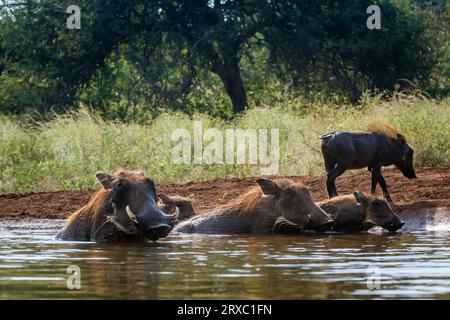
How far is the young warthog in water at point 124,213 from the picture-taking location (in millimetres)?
9320

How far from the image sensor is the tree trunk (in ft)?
94.9

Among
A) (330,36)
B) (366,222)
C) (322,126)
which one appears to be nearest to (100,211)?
(366,222)

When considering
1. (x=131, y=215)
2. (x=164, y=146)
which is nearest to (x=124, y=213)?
(x=131, y=215)

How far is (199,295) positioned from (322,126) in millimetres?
12445

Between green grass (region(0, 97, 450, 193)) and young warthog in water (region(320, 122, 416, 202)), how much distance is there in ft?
10.3

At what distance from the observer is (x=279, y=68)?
28.8 m

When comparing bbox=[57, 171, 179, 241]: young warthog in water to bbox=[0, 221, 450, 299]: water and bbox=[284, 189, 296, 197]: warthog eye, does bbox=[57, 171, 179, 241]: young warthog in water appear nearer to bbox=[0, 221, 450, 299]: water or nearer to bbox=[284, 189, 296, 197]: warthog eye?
bbox=[0, 221, 450, 299]: water

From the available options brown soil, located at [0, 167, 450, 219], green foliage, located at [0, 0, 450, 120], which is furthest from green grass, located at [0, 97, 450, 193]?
green foliage, located at [0, 0, 450, 120]

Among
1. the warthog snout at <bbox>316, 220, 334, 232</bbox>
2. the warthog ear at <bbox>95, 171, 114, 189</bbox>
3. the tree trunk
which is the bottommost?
the warthog snout at <bbox>316, 220, 334, 232</bbox>

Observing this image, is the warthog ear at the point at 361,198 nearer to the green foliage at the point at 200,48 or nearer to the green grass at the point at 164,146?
the green grass at the point at 164,146

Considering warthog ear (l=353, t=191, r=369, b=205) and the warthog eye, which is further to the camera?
warthog ear (l=353, t=191, r=369, b=205)

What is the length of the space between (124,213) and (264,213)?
211 centimetres
